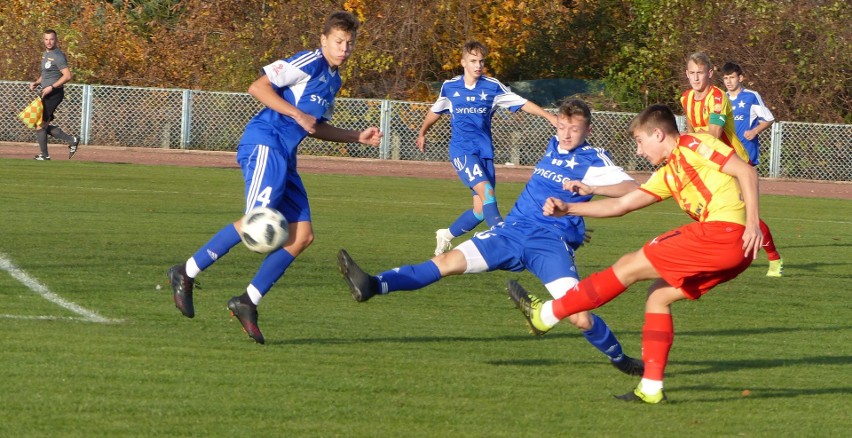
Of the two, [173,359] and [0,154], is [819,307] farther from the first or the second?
[0,154]

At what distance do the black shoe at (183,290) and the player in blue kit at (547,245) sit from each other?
3.60ft

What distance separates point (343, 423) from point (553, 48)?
26.7m

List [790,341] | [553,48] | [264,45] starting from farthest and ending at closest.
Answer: [553,48] < [264,45] < [790,341]

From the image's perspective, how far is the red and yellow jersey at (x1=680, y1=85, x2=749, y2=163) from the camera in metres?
10.6

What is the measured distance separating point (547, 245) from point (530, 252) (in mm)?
99

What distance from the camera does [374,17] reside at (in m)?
28.3

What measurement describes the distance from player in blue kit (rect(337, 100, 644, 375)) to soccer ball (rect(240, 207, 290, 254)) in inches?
18.8

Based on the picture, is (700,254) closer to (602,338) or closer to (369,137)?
(602,338)

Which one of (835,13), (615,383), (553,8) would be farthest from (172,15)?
(615,383)

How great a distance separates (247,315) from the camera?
7023 mm

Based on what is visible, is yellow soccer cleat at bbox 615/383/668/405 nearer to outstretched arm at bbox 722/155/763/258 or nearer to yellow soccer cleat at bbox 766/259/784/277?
outstretched arm at bbox 722/155/763/258

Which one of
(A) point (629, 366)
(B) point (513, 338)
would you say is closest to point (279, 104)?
(B) point (513, 338)

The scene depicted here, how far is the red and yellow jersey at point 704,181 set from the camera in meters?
5.88

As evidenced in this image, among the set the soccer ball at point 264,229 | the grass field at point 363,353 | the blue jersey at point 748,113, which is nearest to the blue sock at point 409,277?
the grass field at point 363,353
